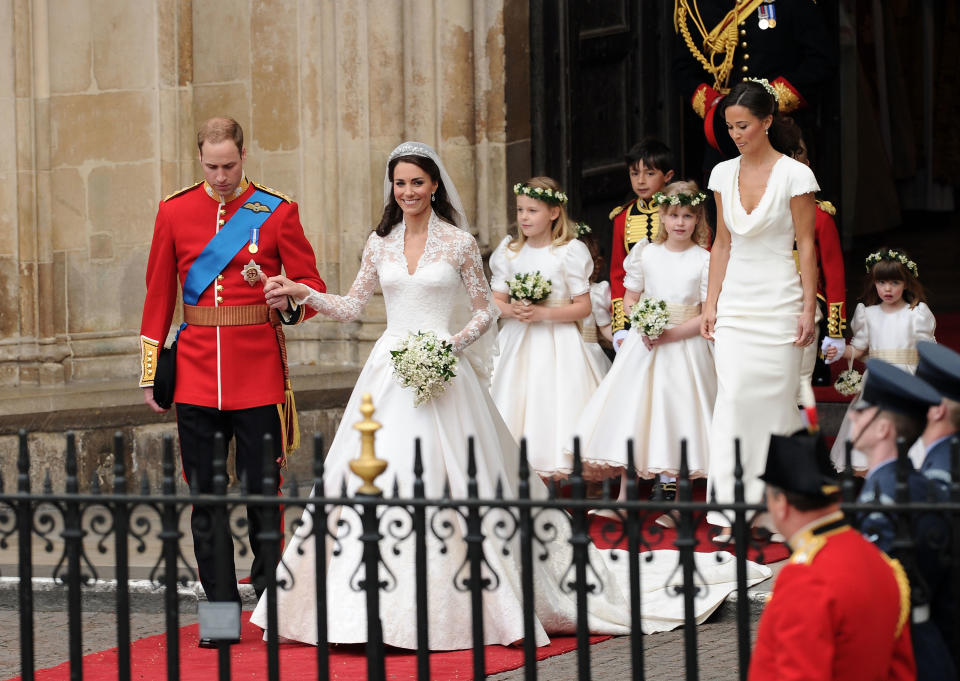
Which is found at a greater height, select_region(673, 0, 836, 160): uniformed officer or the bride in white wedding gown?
select_region(673, 0, 836, 160): uniformed officer

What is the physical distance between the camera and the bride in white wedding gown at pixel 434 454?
262 inches

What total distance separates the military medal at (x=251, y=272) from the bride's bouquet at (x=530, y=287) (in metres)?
2.29

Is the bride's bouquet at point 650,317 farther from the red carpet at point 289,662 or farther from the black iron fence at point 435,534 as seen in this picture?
the black iron fence at point 435,534

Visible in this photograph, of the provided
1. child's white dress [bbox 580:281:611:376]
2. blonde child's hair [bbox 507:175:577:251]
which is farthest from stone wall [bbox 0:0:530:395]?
blonde child's hair [bbox 507:175:577:251]

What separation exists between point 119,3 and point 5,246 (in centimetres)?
160

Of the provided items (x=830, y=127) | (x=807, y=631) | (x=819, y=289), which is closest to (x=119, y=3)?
(x=819, y=289)

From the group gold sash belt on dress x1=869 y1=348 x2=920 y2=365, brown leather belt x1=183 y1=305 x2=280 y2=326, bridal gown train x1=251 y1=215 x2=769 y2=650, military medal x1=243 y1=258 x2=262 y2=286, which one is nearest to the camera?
bridal gown train x1=251 y1=215 x2=769 y2=650

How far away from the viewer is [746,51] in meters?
9.71

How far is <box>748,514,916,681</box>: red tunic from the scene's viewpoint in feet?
12.6

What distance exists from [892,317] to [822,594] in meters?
5.51

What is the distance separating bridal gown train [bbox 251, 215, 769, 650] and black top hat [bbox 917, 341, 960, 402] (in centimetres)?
208

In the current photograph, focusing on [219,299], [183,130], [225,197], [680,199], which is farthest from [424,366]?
[183,130]

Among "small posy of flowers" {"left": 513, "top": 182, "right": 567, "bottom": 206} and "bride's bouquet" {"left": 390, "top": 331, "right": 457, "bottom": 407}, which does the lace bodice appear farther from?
"small posy of flowers" {"left": 513, "top": 182, "right": 567, "bottom": 206}

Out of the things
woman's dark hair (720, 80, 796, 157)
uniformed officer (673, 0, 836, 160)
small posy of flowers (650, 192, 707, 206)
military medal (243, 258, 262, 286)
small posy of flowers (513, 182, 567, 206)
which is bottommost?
military medal (243, 258, 262, 286)
